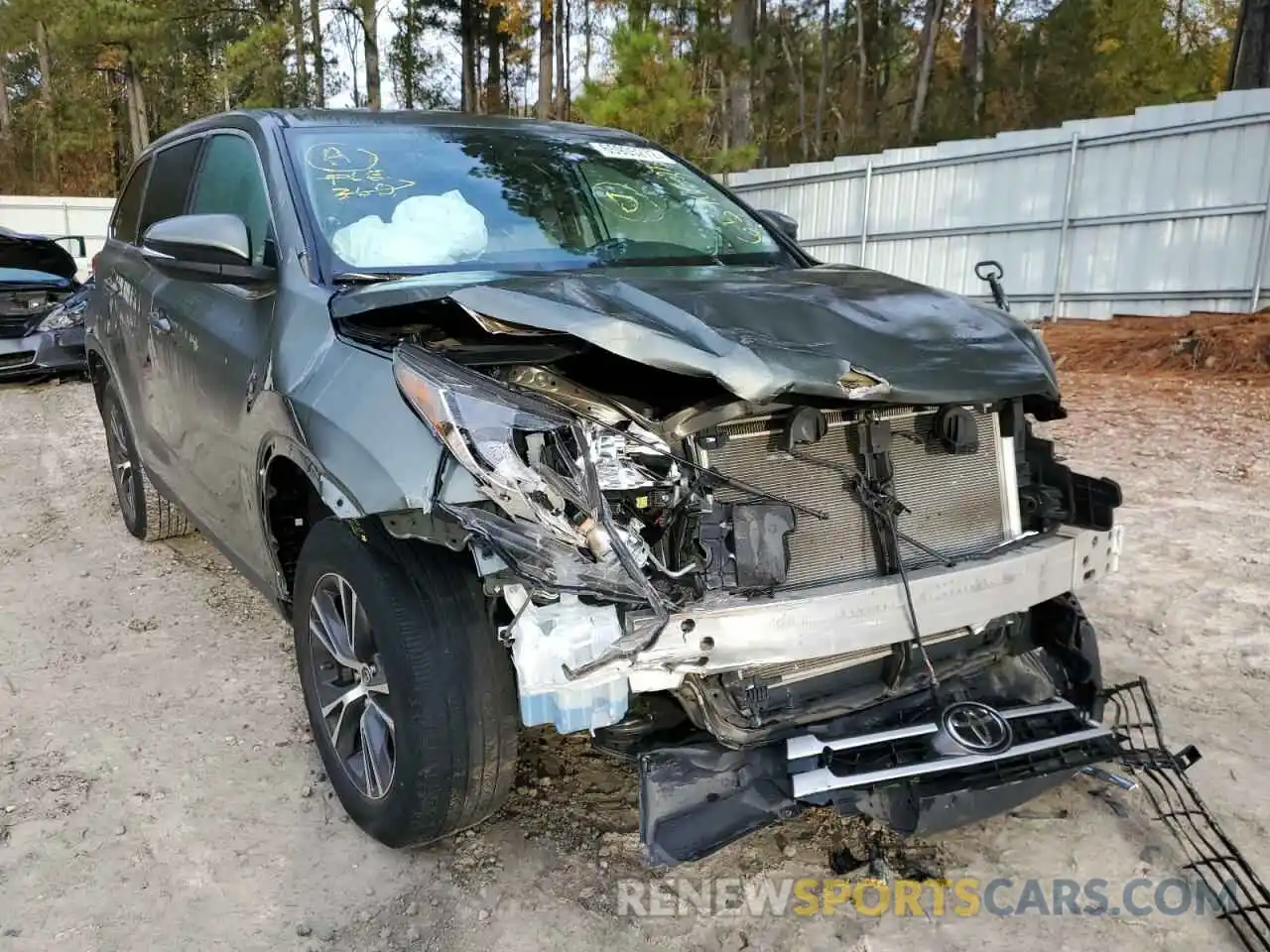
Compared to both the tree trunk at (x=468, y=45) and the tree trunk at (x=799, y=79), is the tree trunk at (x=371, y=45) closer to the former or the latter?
the tree trunk at (x=468, y=45)

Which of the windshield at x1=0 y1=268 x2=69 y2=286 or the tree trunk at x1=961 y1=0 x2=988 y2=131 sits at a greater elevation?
the tree trunk at x1=961 y1=0 x2=988 y2=131

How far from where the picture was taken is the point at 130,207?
473 centimetres

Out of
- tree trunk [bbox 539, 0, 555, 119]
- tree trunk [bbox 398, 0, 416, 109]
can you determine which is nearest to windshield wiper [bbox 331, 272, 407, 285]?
tree trunk [bbox 539, 0, 555, 119]

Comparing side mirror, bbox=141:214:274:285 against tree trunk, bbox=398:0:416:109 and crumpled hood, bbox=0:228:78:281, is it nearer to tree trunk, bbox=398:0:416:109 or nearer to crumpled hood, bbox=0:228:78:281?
crumpled hood, bbox=0:228:78:281

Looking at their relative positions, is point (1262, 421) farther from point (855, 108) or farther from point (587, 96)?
point (855, 108)

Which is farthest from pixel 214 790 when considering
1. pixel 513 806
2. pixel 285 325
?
pixel 285 325

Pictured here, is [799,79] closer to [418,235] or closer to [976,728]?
[418,235]

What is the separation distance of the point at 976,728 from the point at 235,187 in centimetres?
297

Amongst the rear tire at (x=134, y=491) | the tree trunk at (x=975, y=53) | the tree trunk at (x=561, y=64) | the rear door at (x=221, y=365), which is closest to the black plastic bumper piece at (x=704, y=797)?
the rear door at (x=221, y=365)

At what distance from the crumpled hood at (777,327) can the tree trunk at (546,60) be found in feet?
66.1

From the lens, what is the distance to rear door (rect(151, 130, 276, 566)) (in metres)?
2.95

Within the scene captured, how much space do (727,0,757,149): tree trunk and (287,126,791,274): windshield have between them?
14755 mm

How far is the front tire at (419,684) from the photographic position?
219cm

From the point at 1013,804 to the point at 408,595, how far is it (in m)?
1.53
